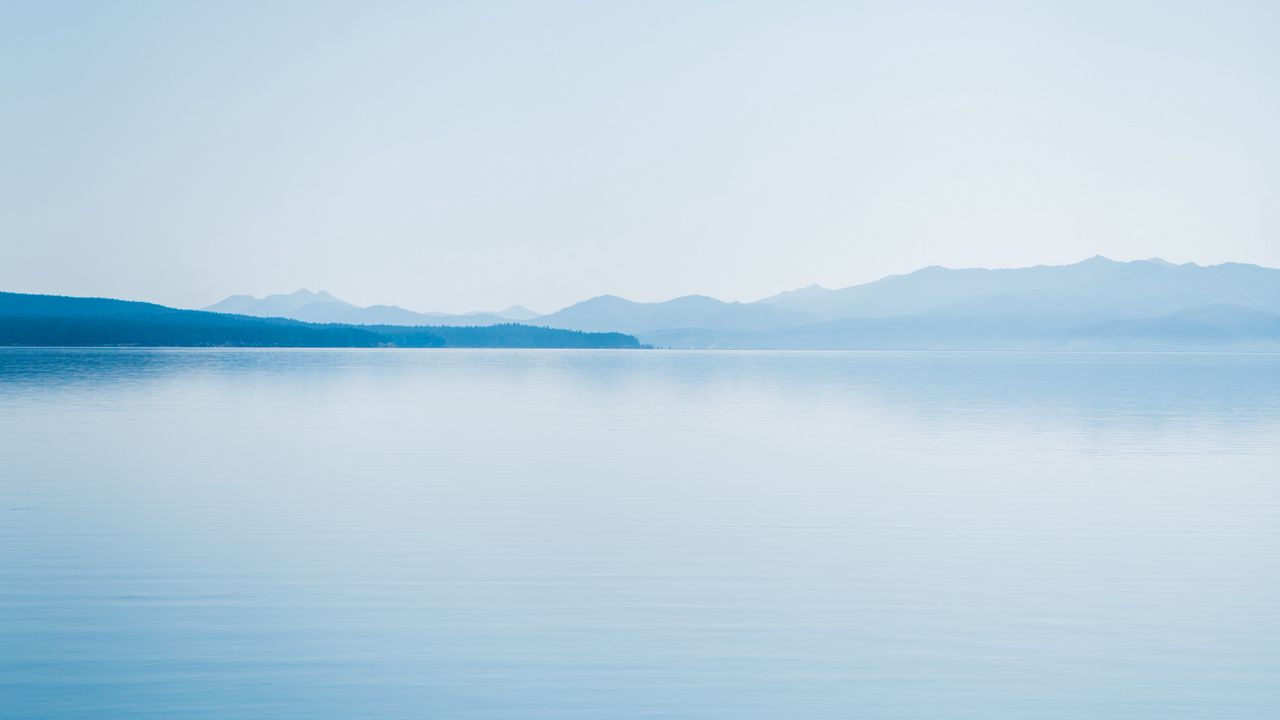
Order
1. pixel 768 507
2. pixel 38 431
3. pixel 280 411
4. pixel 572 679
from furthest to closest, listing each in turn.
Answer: pixel 280 411 < pixel 38 431 < pixel 768 507 < pixel 572 679

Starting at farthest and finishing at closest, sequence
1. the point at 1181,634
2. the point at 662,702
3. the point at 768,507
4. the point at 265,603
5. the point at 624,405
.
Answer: the point at 624,405
the point at 768,507
the point at 265,603
the point at 1181,634
the point at 662,702

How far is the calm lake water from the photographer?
10000 mm

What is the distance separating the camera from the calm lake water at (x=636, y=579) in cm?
1000

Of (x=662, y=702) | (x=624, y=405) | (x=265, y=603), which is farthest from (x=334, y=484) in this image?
(x=624, y=405)

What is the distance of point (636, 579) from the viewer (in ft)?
47.4

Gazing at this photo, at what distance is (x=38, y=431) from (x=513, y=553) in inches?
937

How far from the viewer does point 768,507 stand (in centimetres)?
2088

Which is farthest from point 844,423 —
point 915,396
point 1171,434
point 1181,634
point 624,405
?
point 1181,634

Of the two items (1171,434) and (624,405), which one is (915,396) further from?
(1171,434)

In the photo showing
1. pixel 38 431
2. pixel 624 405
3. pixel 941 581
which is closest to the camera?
pixel 941 581

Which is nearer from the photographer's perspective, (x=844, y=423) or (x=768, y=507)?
(x=768, y=507)

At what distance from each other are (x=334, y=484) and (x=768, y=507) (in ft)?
28.6

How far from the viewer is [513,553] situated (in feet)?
52.7

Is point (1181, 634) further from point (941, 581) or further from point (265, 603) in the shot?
point (265, 603)
